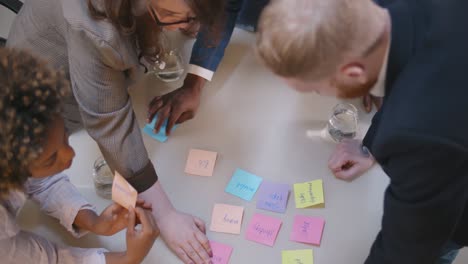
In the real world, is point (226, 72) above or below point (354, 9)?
below

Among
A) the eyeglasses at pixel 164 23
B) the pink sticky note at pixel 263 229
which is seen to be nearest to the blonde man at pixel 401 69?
the eyeglasses at pixel 164 23

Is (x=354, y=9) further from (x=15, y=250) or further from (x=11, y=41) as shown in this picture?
(x=11, y=41)

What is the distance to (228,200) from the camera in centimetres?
119

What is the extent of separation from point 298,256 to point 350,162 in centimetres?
27

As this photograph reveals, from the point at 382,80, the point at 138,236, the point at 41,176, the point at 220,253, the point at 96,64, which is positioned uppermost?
the point at 382,80

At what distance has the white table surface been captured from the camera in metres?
1.11

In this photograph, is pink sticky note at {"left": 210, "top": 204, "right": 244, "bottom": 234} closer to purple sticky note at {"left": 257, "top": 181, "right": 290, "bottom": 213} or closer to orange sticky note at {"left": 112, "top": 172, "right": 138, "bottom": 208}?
purple sticky note at {"left": 257, "top": 181, "right": 290, "bottom": 213}

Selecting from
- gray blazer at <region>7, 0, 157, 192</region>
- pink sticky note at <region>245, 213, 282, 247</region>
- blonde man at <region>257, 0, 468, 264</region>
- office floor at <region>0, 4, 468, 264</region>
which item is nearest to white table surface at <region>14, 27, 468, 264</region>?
pink sticky note at <region>245, 213, 282, 247</region>

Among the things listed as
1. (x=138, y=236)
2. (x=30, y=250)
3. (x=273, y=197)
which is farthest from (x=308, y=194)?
(x=30, y=250)

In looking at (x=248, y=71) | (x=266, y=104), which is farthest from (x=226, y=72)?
(x=266, y=104)

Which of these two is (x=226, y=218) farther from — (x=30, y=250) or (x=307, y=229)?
(x=30, y=250)

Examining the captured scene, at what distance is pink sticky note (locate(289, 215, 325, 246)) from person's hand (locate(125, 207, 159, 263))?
0.32m

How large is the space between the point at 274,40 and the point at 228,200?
56 centimetres

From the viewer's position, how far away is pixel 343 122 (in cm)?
129
